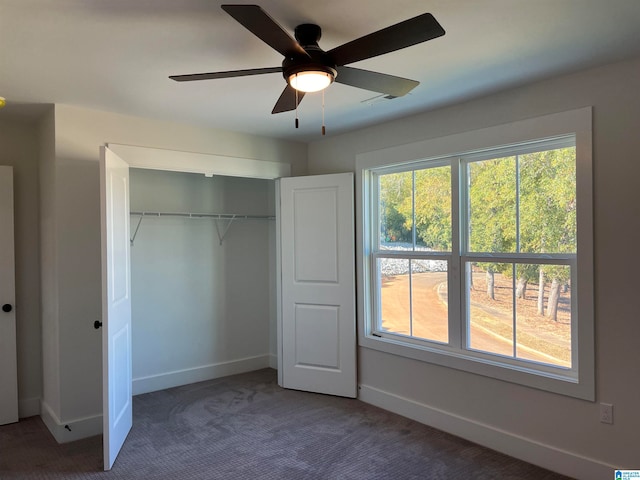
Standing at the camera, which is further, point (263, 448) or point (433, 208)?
point (433, 208)

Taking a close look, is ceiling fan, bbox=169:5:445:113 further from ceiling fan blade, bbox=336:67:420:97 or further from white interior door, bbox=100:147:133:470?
white interior door, bbox=100:147:133:470

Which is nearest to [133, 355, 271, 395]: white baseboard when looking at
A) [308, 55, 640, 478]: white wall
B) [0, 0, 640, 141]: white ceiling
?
[308, 55, 640, 478]: white wall

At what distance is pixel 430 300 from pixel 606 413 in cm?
138

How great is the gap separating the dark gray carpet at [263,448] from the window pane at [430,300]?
2.42 feet

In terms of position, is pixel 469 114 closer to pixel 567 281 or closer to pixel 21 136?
pixel 567 281

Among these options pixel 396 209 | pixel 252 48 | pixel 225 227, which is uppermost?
pixel 252 48

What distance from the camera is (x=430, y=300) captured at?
141 inches

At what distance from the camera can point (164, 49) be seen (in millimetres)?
2270

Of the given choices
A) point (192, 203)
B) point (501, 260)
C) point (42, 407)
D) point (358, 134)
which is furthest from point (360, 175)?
point (42, 407)

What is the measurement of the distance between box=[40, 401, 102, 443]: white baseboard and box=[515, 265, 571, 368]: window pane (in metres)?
3.20

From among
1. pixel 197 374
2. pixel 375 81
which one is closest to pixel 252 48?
pixel 375 81

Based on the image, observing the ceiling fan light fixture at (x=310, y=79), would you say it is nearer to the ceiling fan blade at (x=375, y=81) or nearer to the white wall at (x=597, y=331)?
the ceiling fan blade at (x=375, y=81)

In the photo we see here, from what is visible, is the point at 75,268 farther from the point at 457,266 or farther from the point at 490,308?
the point at 490,308

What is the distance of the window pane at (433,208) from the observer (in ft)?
11.3
